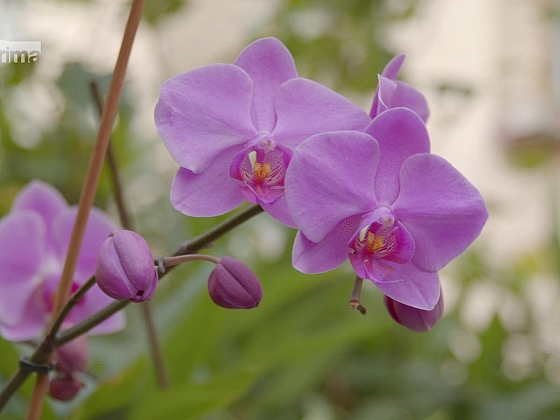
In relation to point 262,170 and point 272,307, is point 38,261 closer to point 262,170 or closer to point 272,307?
point 262,170

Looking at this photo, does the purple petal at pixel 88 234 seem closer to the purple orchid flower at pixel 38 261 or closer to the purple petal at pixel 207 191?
the purple orchid flower at pixel 38 261

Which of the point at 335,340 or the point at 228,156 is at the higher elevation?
the point at 228,156

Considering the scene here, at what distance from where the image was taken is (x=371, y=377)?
785 millimetres

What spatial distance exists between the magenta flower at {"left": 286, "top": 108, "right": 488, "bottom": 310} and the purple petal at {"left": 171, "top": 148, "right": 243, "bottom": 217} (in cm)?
4

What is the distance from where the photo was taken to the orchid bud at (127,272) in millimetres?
203

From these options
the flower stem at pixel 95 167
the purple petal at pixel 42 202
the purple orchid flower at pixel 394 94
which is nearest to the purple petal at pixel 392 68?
the purple orchid flower at pixel 394 94

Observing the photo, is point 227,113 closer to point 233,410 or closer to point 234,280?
point 234,280

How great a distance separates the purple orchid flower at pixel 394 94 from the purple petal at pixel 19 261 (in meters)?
0.20

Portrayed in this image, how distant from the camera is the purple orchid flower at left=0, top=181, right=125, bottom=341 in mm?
325

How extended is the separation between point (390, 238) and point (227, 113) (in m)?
0.09

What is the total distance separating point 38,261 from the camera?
34cm

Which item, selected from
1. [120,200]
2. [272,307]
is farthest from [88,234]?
[272,307]

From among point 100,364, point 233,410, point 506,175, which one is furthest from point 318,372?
point 506,175

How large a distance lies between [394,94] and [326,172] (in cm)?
6
